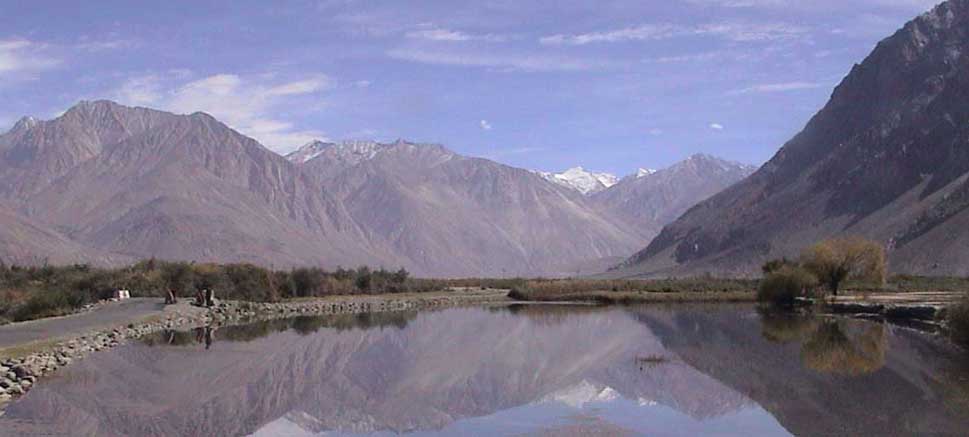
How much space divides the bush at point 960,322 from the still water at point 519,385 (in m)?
0.76

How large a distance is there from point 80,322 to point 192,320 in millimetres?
8694

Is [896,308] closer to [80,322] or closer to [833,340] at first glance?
[833,340]

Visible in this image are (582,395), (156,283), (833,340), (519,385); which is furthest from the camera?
(156,283)

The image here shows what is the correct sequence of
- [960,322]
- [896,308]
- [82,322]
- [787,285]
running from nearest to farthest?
[960,322]
[82,322]
[896,308]
[787,285]

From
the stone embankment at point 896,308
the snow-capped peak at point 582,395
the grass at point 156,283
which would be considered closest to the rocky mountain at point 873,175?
the stone embankment at point 896,308

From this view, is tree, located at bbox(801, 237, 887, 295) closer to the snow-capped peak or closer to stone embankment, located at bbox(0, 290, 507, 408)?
stone embankment, located at bbox(0, 290, 507, 408)

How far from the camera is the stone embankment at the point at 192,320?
2945 cm

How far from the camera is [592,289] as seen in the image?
95.5 meters

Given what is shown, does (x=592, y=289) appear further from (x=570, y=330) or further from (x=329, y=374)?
(x=329, y=374)

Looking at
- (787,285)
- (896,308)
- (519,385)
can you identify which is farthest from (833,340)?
(787,285)

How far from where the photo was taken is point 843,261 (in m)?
69.2

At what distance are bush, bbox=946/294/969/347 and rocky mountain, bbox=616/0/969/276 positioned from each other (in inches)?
3154

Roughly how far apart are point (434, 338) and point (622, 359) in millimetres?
12827

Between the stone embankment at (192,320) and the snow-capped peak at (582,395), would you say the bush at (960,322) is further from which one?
the stone embankment at (192,320)
